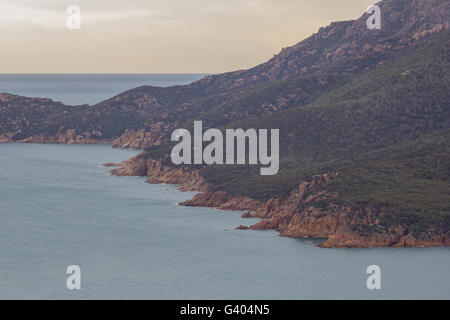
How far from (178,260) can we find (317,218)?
18.6 metres

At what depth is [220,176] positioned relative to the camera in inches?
6211

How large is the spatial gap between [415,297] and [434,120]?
80.3 metres

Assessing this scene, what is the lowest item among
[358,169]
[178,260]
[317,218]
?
[178,260]

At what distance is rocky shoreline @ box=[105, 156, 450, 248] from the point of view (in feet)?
371

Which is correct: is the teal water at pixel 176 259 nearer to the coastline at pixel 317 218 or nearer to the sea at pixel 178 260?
the sea at pixel 178 260

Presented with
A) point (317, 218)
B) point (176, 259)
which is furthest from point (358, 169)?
point (176, 259)

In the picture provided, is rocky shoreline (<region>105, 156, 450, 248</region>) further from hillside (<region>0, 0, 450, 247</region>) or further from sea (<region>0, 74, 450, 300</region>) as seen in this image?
sea (<region>0, 74, 450, 300</region>)

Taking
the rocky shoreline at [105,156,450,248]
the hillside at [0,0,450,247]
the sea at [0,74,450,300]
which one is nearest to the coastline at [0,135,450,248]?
the rocky shoreline at [105,156,450,248]

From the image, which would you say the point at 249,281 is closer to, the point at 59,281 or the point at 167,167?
the point at 59,281

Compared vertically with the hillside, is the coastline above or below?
below

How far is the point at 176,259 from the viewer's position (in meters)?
111

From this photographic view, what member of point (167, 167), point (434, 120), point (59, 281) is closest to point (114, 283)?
point (59, 281)

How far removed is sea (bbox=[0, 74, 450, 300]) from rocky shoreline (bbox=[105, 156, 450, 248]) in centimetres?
190

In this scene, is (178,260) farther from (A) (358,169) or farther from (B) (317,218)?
(A) (358,169)
